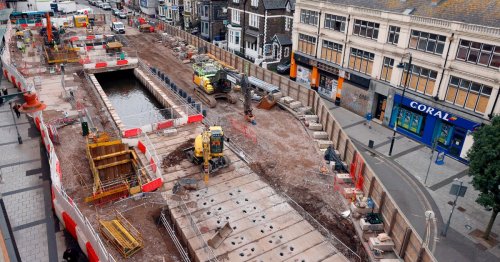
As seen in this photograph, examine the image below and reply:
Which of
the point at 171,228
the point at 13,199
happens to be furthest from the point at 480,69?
the point at 13,199

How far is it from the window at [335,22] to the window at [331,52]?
1.67m

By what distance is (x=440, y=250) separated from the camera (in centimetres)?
2222

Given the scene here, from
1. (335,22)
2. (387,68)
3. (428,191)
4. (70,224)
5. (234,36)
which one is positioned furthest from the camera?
(234,36)

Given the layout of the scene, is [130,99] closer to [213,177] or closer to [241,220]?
[213,177]

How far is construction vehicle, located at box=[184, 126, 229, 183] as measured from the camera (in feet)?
81.4

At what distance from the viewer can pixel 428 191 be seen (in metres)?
27.8

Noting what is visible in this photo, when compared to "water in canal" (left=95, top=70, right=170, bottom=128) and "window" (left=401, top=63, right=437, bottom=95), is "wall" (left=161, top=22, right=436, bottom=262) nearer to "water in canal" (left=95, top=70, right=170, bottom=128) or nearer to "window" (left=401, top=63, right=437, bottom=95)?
"window" (left=401, top=63, right=437, bottom=95)

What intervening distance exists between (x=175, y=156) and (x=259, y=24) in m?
32.2

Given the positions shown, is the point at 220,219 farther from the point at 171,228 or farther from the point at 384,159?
the point at 384,159

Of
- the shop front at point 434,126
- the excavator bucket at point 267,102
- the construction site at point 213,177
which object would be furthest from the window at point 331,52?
the excavator bucket at point 267,102

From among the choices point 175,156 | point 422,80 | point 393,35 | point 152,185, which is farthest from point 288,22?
point 152,185

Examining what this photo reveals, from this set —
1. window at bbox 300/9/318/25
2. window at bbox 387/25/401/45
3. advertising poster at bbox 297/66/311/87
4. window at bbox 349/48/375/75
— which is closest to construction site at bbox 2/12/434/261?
advertising poster at bbox 297/66/311/87

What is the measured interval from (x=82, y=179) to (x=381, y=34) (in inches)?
1151

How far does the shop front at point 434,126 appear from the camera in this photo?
31.3 meters
